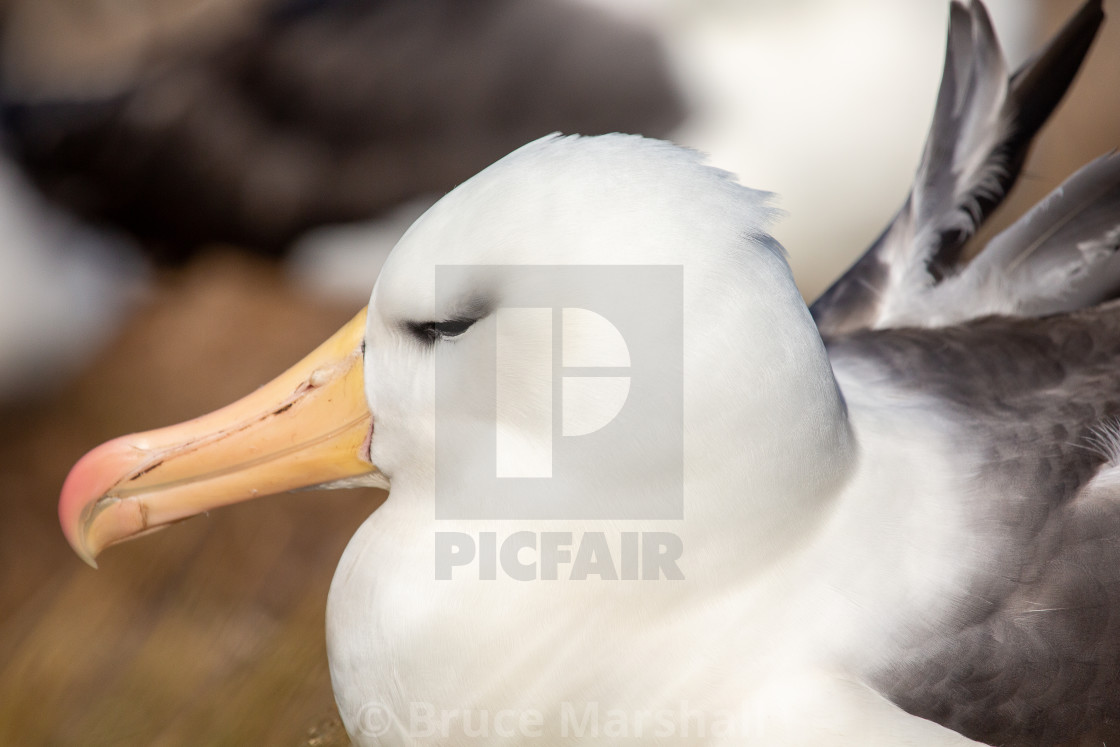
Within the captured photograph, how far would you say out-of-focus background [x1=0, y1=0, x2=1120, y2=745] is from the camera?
109 inches

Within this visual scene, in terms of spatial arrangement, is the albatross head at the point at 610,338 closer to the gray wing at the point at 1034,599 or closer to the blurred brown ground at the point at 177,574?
the gray wing at the point at 1034,599

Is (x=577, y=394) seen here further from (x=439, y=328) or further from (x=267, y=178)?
(x=267, y=178)

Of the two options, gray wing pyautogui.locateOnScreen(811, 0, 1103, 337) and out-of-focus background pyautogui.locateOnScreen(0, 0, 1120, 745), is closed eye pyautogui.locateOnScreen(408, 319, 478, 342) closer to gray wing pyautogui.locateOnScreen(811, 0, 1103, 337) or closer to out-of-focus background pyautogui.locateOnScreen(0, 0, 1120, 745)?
gray wing pyautogui.locateOnScreen(811, 0, 1103, 337)

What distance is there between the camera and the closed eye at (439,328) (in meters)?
1.36

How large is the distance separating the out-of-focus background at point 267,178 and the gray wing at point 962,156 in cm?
110

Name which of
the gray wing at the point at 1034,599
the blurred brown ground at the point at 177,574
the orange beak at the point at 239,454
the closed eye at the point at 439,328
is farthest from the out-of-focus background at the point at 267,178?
the gray wing at the point at 1034,599

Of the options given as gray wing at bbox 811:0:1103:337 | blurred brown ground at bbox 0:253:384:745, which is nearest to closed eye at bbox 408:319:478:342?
gray wing at bbox 811:0:1103:337

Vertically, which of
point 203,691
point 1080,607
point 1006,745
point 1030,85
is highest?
point 1030,85

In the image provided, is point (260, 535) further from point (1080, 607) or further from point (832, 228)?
point (1080, 607)

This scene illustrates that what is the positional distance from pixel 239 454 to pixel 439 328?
1.21 ft

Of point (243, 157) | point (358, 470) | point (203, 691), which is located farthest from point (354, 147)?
point (358, 470)

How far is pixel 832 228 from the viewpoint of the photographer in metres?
3.38

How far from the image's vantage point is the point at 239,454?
151 cm

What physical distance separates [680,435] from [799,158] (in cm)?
220
